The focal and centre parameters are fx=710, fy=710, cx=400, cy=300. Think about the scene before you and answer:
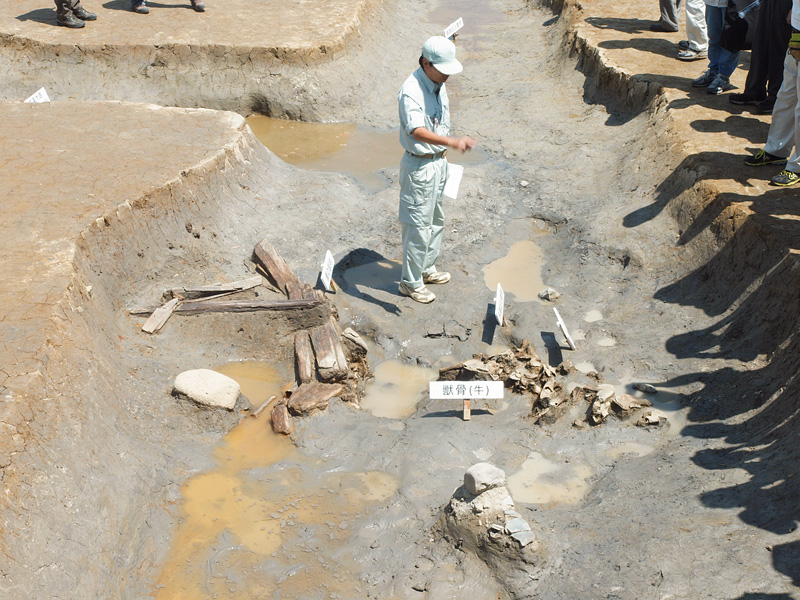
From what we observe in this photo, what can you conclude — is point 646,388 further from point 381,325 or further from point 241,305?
point 241,305

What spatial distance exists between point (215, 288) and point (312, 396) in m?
1.46

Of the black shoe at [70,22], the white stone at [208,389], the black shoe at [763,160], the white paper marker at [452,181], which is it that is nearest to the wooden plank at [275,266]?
the white stone at [208,389]

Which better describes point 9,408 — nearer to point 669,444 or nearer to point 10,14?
point 669,444

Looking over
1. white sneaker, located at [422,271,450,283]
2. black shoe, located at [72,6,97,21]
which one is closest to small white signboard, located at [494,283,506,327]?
white sneaker, located at [422,271,450,283]

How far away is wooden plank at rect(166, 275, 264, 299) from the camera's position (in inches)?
226

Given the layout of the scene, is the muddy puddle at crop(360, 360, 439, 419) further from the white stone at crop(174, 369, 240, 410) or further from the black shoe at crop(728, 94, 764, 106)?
the black shoe at crop(728, 94, 764, 106)

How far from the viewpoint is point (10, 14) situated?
10.8m

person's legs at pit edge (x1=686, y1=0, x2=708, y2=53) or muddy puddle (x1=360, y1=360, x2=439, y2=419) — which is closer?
muddy puddle (x1=360, y1=360, x2=439, y2=419)

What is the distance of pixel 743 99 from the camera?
7.39 metres

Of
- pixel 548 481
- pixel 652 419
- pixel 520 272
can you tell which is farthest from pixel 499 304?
pixel 548 481

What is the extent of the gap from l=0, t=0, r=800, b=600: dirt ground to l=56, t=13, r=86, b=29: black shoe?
0.87ft

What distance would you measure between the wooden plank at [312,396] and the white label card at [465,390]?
2.44ft

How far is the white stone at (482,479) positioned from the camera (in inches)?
147

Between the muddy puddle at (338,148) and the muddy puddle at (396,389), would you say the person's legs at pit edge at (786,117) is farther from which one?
the muddy puddle at (396,389)
